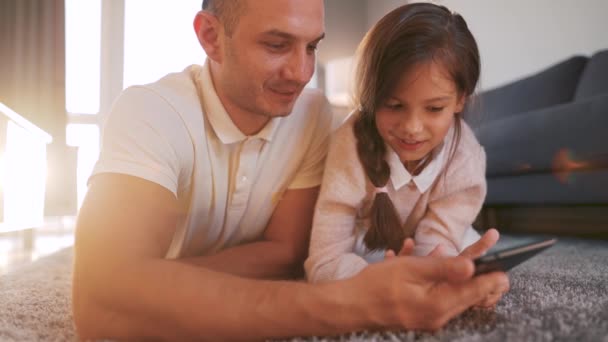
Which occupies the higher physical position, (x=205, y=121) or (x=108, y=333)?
(x=205, y=121)

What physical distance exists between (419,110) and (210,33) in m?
0.43

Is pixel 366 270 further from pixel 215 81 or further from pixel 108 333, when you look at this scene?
pixel 215 81

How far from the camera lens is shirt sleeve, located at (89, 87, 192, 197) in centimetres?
70

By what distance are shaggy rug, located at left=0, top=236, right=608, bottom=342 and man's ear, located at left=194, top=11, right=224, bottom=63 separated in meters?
0.54

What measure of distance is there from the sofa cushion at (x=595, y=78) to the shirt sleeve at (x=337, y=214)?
65.6 inches

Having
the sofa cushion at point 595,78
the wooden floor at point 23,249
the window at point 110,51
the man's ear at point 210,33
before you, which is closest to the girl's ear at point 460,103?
the man's ear at point 210,33

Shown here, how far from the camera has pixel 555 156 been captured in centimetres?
170

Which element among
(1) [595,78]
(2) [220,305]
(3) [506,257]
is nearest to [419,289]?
(3) [506,257]

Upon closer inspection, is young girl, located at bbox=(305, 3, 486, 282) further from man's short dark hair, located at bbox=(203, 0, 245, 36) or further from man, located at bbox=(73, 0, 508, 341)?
man's short dark hair, located at bbox=(203, 0, 245, 36)

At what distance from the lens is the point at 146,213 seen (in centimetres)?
67

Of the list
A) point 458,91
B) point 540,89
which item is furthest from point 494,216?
point 458,91

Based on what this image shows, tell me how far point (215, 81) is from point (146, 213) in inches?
14.1

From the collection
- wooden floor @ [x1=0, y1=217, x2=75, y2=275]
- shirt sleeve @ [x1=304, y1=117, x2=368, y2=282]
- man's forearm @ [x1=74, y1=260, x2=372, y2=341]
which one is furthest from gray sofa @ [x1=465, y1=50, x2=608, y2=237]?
wooden floor @ [x1=0, y1=217, x2=75, y2=275]

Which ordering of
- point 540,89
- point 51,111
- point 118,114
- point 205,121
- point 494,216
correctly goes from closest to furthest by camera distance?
1. point 118,114
2. point 205,121
3. point 494,216
4. point 540,89
5. point 51,111
